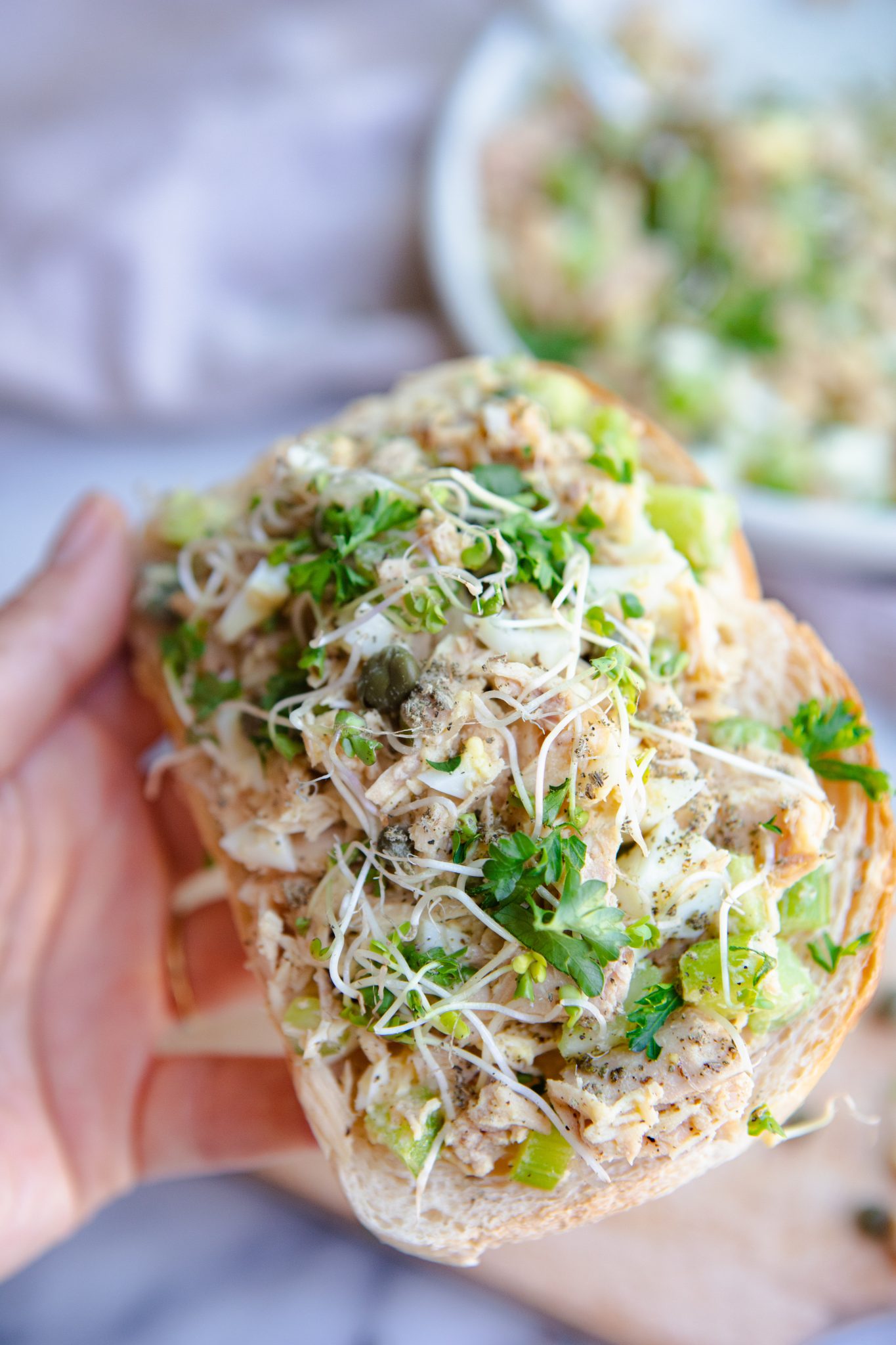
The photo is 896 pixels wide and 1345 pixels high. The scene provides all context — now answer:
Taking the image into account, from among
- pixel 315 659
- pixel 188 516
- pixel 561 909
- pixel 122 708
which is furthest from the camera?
pixel 122 708

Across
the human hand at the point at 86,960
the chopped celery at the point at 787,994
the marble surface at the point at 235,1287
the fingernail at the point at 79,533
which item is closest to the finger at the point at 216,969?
the human hand at the point at 86,960

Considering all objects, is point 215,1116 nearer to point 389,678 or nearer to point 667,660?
point 389,678

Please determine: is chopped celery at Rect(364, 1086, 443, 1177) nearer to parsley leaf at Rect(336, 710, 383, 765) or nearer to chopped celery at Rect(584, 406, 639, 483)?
parsley leaf at Rect(336, 710, 383, 765)

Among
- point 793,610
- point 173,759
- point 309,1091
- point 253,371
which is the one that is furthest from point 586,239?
point 309,1091

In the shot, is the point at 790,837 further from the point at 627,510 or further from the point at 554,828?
the point at 627,510

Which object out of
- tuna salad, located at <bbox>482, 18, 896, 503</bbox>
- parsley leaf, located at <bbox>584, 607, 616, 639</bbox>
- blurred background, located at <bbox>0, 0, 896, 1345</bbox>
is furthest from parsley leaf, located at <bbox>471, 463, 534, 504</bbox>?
tuna salad, located at <bbox>482, 18, 896, 503</bbox>

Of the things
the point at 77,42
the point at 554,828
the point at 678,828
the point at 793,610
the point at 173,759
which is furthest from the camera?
the point at 77,42

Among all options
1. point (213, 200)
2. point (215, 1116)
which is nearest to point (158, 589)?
point (215, 1116)
